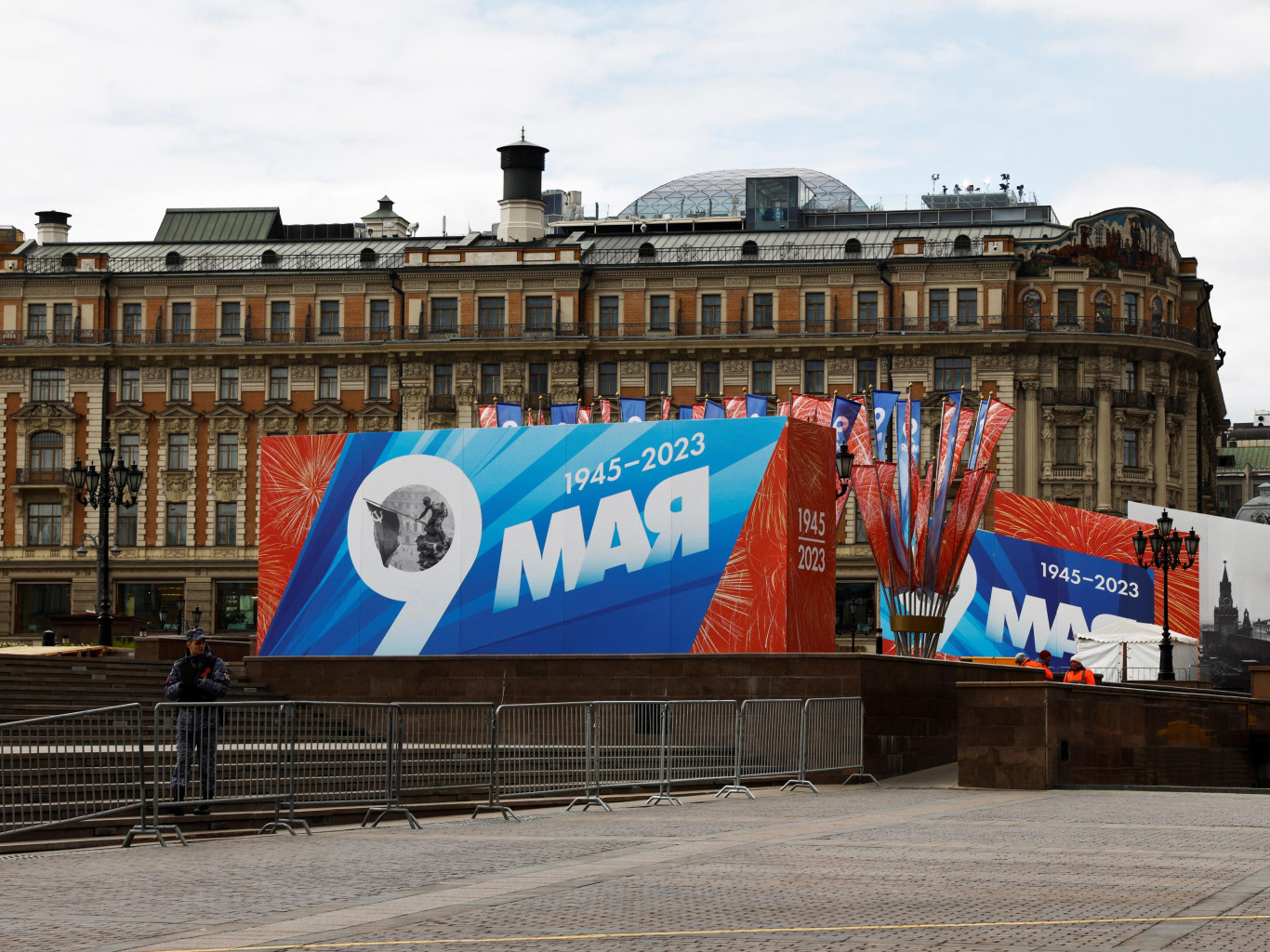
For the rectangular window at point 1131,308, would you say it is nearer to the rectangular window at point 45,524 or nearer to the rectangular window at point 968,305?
the rectangular window at point 968,305

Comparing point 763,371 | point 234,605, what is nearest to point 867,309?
point 763,371

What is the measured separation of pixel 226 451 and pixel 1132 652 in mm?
41660

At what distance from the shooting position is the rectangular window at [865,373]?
7006 cm

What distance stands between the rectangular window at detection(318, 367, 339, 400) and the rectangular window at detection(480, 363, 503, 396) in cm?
597

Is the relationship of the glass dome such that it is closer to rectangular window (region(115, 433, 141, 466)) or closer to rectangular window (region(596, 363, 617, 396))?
rectangular window (region(596, 363, 617, 396))

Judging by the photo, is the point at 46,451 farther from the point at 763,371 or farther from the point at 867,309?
the point at 867,309

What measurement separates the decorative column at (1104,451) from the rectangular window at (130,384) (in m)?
38.9

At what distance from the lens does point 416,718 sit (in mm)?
18328

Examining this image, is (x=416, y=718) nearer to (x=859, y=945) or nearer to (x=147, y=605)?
(x=859, y=945)

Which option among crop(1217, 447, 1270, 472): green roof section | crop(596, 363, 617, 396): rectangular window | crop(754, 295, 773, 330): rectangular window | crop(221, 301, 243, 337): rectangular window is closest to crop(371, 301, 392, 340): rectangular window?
crop(221, 301, 243, 337): rectangular window

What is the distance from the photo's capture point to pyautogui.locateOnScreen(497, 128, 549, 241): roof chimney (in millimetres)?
75375

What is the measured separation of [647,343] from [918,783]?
4799 centimetres

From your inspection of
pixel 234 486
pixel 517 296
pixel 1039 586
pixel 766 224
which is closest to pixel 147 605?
pixel 234 486

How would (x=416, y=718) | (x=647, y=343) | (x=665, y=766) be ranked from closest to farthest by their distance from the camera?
1. (x=416, y=718)
2. (x=665, y=766)
3. (x=647, y=343)
